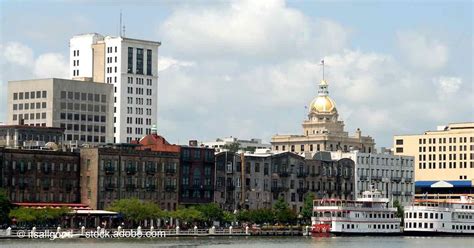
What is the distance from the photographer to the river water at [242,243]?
163 meters

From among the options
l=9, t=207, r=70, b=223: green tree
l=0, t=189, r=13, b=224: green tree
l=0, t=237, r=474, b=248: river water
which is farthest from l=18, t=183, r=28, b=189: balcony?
l=0, t=237, r=474, b=248: river water

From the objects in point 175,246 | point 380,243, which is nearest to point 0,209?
point 175,246

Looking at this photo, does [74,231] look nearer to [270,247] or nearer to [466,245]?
[270,247]

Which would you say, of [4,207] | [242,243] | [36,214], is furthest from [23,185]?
[242,243]

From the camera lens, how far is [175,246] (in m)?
160

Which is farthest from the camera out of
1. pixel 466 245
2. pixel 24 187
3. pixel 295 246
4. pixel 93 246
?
pixel 24 187

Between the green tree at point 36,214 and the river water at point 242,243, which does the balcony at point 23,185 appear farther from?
the river water at point 242,243

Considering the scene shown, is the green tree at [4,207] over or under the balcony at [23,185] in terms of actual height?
under

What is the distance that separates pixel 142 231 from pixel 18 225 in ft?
56.8

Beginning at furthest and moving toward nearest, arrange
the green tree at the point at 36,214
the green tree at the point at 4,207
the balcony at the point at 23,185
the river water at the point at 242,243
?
the balcony at the point at 23,185 < the green tree at the point at 36,214 < the green tree at the point at 4,207 < the river water at the point at 242,243

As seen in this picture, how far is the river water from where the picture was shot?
536 ft

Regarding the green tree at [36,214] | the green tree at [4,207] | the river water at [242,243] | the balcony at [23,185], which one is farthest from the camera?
the balcony at [23,185]

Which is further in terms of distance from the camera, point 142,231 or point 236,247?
point 142,231

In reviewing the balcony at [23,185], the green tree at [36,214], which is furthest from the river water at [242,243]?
the balcony at [23,185]
